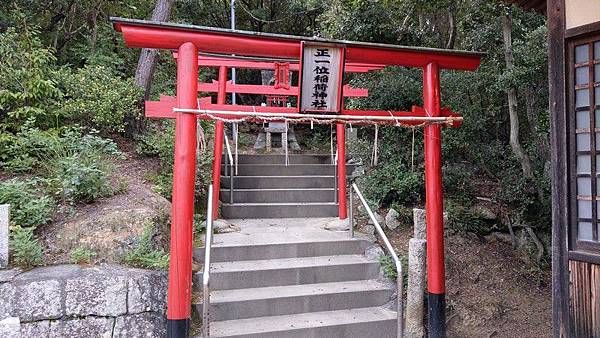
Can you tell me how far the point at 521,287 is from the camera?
19.9ft

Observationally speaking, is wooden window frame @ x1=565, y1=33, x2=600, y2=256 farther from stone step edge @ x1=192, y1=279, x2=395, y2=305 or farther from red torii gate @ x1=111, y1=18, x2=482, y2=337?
stone step edge @ x1=192, y1=279, x2=395, y2=305

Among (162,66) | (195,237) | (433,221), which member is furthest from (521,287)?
(162,66)

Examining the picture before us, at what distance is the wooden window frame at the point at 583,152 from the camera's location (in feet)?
10.6

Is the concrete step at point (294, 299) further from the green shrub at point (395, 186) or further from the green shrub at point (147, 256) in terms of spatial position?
the green shrub at point (395, 186)

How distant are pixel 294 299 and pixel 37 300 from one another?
2676 mm

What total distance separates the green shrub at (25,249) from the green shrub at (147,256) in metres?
0.87

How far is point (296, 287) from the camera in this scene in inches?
209

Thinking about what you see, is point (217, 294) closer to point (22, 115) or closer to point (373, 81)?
point (22, 115)

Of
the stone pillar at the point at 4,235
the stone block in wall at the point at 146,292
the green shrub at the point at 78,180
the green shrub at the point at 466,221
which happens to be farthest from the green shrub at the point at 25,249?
the green shrub at the point at 466,221

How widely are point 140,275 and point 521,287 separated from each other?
5.23m

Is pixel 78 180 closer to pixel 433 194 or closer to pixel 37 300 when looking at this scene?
pixel 37 300

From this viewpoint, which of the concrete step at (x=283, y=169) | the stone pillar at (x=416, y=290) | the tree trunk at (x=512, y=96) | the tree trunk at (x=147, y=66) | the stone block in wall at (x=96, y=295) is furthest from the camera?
the concrete step at (x=283, y=169)

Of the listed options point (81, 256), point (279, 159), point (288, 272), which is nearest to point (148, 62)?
point (279, 159)

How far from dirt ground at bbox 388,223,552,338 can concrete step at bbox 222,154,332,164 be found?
3.24 metres
